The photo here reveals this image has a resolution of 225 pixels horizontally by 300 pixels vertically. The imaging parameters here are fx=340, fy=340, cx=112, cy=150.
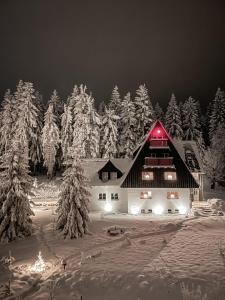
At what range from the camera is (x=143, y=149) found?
144 feet

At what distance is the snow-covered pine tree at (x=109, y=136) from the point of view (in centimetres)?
6160

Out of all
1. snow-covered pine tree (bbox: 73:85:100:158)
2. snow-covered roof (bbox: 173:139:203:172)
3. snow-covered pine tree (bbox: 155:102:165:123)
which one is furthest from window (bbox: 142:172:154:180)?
snow-covered pine tree (bbox: 155:102:165:123)

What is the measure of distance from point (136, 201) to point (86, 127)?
20928 mm

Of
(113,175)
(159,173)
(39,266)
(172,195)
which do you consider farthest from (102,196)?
(39,266)

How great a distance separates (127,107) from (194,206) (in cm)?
2894

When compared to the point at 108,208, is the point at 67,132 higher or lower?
higher

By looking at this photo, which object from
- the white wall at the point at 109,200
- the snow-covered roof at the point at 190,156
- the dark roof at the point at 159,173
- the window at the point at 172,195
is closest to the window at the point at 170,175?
the dark roof at the point at 159,173

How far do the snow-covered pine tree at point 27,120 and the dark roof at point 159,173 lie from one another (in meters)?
21.2

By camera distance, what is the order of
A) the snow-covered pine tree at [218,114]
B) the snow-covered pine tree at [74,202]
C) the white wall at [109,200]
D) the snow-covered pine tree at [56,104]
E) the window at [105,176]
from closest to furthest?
the snow-covered pine tree at [74,202] < the white wall at [109,200] < the window at [105,176] < the snow-covered pine tree at [56,104] < the snow-covered pine tree at [218,114]

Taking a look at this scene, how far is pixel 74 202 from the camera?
33.0m

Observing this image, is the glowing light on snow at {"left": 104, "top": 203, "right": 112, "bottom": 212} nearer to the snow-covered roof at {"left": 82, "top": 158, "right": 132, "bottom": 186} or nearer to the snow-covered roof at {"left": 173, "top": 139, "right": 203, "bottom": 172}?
the snow-covered roof at {"left": 82, "top": 158, "right": 132, "bottom": 186}

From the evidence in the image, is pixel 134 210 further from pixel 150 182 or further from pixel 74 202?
pixel 74 202

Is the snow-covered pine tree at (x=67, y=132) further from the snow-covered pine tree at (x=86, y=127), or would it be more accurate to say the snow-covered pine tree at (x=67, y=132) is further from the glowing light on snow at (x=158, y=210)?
the glowing light on snow at (x=158, y=210)

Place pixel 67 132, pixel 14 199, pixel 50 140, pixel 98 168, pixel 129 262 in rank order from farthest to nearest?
pixel 67 132 → pixel 50 140 → pixel 98 168 → pixel 14 199 → pixel 129 262
